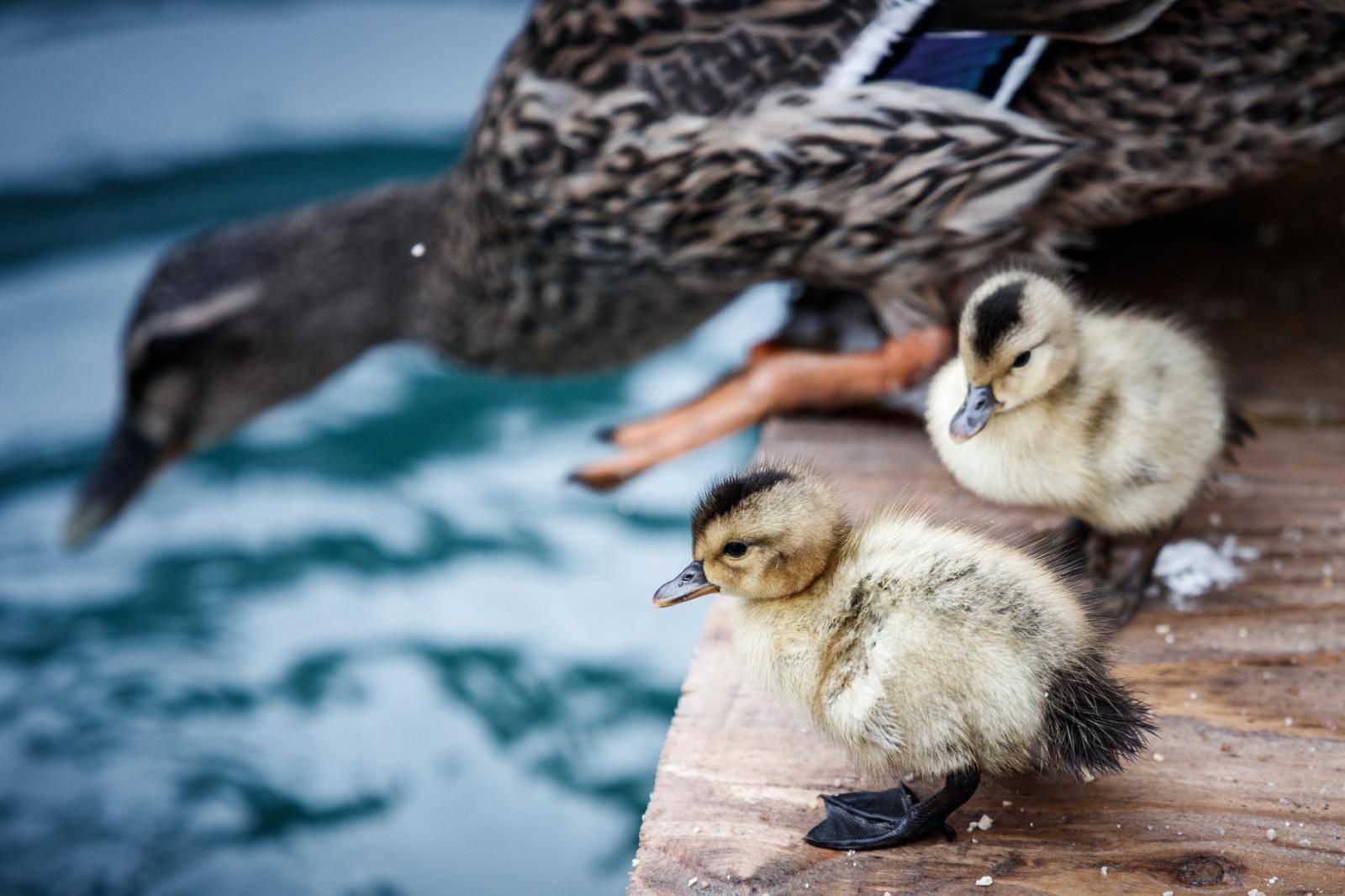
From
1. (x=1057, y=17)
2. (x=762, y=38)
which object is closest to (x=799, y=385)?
(x=762, y=38)

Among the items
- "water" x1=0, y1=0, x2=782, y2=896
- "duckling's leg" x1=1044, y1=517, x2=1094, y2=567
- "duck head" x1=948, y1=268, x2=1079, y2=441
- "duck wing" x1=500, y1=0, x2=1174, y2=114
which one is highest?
"duck wing" x1=500, y1=0, x2=1174, y2=114

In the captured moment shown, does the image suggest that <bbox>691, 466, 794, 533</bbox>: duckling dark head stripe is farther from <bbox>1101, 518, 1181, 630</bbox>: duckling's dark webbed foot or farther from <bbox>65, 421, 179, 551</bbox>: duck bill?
<bbox>65, 421, 179, 551</bbox>: duck bill

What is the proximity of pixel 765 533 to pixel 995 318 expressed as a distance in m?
0.34

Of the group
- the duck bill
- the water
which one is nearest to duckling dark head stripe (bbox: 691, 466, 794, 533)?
the water

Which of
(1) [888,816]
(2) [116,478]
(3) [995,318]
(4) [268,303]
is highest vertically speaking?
(3) [995,318]

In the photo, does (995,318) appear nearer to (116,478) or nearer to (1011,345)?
(1011,345)

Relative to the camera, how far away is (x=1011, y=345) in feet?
3.95

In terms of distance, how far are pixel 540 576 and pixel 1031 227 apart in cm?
192

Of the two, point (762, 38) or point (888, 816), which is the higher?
point (762, 38)

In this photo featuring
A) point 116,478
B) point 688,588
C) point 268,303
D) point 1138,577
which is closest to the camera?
point 688,588

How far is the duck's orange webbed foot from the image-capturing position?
187 cm

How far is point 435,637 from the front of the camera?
3.21m

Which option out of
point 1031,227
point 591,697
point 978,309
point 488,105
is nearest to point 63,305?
point 591,697

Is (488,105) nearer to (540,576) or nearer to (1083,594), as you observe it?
(1083,594)
